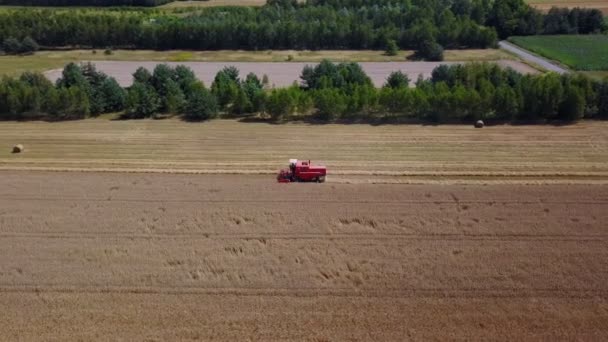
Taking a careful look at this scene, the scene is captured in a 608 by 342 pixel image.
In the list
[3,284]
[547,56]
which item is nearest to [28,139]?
[3,284]

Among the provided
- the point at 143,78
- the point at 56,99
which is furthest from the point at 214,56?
the point at 56,99

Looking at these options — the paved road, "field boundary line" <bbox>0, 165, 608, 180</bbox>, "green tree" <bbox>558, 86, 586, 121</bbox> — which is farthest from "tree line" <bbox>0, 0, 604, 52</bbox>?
"field boundary line" <bbox>0, 165, 608, 180</bbox>

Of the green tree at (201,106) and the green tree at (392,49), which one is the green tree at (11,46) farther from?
the green tree at (392,49)

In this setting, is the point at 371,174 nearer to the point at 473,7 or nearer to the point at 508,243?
the point at 508,243

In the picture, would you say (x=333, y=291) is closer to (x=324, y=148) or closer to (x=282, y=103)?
(x=324, y=148)

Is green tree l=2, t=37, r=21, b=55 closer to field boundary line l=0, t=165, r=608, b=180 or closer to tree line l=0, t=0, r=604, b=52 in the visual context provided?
tree line l=0, t=0, r=604, b=52
